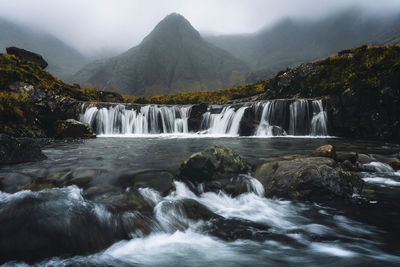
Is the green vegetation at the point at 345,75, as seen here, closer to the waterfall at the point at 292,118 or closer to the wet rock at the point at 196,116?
the waterfall at the point at 292,118

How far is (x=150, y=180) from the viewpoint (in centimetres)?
655

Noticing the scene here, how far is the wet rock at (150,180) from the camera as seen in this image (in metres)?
6.10

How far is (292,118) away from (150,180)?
63.6ft

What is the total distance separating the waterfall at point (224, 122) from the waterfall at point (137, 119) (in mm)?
3030

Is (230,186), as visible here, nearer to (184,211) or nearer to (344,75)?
(184,211)

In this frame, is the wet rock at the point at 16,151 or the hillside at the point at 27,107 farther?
the hillside at the point at 27,107

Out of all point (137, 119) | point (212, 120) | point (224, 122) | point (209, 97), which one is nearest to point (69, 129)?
point (137, 119)

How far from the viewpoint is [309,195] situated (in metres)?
5.88

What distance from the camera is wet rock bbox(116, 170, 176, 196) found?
610cm

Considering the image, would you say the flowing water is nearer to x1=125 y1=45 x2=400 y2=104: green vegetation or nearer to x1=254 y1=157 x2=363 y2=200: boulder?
x1=254 y1=157 x2=363 y2=200: boulder

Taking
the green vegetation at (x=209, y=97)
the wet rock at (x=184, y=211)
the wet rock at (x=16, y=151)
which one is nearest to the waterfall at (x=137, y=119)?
the wet rock at (x=16, y=151)

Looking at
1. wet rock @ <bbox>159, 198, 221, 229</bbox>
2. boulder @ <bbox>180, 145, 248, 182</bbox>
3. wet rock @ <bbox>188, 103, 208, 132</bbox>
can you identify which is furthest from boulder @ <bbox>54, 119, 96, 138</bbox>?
wet rock @ <bbox>159, 198, 221, 229</bbox>

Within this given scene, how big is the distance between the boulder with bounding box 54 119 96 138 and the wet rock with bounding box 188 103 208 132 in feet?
41.4

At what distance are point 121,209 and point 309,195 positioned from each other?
186 inches
